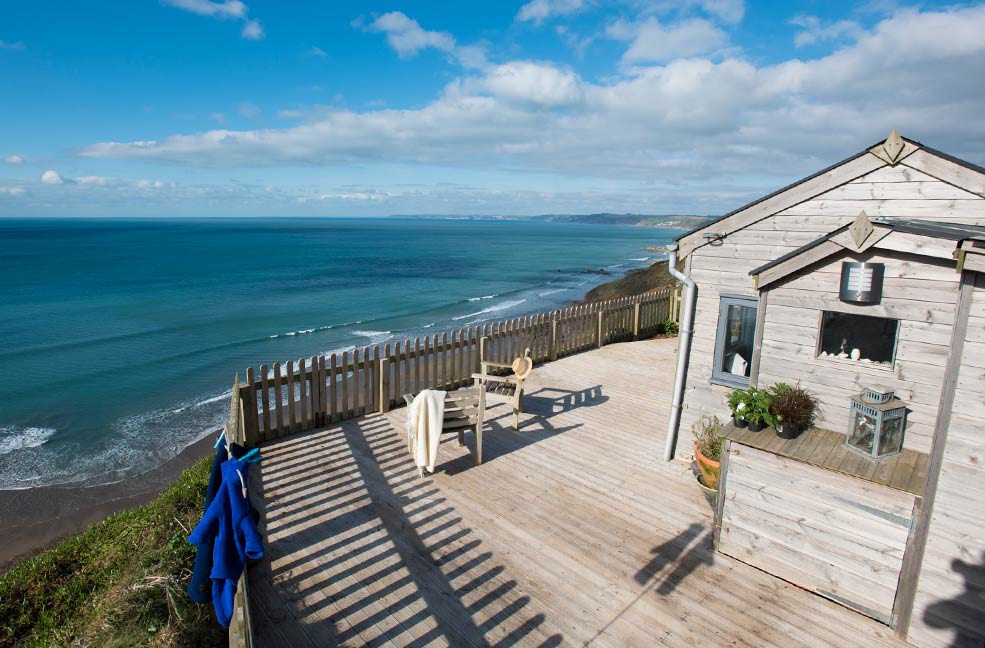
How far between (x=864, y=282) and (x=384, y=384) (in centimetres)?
670

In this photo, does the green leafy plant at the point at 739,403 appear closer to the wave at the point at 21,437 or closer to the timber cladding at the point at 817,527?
the timber cladding at the point at 817,527

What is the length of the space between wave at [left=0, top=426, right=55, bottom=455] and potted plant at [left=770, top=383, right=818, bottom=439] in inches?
615

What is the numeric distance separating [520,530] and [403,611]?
1.63 m

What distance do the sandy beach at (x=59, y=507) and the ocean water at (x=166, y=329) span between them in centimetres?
45

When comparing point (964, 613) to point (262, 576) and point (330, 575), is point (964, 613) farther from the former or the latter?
point (262, 576)

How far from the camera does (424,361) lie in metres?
9.56

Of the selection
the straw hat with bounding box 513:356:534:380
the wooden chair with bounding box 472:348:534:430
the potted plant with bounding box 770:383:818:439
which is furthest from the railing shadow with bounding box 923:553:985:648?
the straw hat with bounding box 513:356:534:380

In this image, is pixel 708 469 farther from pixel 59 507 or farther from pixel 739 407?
pixel 59 507

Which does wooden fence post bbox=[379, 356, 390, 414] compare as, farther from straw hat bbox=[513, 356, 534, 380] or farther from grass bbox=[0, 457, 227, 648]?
grass bbox=[0, 457, 227, 648]

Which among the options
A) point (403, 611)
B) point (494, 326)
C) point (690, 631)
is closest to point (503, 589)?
point (403, 611)

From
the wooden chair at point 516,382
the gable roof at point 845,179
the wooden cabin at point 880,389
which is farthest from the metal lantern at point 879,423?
the wooden chair at point 516,382

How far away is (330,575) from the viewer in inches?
193

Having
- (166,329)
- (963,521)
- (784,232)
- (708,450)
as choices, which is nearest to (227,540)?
(708,450)

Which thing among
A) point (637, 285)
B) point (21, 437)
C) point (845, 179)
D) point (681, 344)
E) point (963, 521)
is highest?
point (845, 179)
